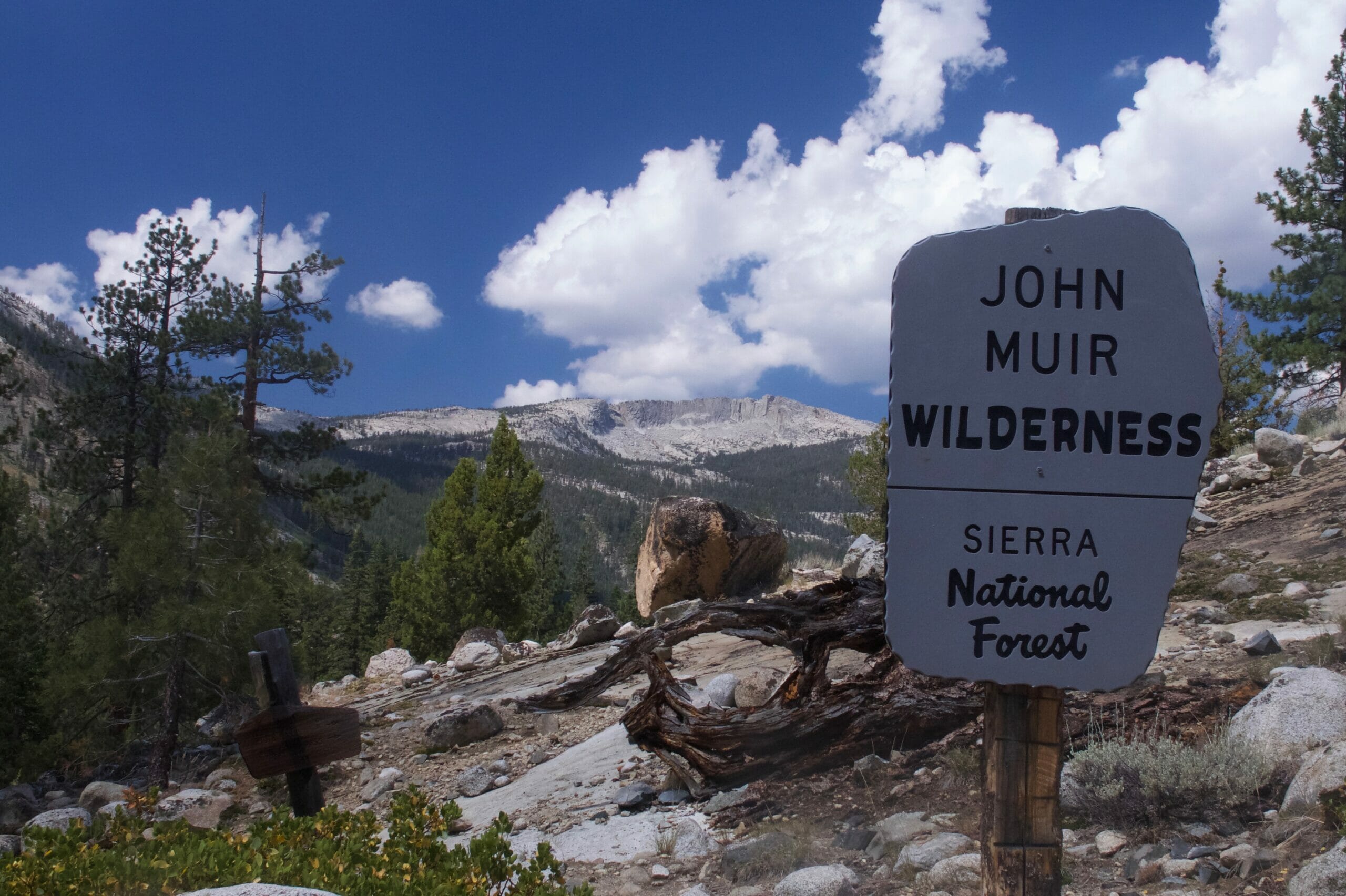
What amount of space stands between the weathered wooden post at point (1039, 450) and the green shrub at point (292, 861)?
157 centimetres

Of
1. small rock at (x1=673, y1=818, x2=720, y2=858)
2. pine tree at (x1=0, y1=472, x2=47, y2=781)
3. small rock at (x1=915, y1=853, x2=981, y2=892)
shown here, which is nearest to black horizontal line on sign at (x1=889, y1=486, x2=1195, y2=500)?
small rock at (x1=915, y1=853, x2=981, y2=892)

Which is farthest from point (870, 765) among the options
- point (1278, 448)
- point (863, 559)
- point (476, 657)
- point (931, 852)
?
point (1278, 448)

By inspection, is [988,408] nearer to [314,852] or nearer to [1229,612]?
[314,852]

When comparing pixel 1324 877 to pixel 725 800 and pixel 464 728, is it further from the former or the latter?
pixel 464 728

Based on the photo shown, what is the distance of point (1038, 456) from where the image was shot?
2127mm

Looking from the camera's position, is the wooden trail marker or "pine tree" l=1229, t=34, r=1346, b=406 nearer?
the wooden trail marker

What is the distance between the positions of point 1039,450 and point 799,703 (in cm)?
376

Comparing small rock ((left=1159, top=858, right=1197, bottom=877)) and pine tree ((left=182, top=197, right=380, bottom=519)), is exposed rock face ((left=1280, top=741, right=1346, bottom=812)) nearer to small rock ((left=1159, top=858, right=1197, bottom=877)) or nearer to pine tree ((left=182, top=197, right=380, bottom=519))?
small rock ((left=1159, top=858, right=1197, bottom=877))

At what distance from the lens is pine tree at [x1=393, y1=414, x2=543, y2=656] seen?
2427 centimetres

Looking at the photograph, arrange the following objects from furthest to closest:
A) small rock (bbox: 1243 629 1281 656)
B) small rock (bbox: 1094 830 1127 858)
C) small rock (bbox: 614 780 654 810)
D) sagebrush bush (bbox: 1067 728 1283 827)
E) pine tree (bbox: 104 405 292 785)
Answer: pine tree (bbox: 104 405 292 785), small rock (bbox: 1243 629 1281 656), small rock (bbox: 614 780 654 810), sagebrush bush (bbox: 1067 728 1283 827), small rock (bbox: 1094 830 1127 858)

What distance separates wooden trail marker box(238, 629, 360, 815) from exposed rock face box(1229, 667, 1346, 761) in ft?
15.7

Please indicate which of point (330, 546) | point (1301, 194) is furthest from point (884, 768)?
point (330, 546)

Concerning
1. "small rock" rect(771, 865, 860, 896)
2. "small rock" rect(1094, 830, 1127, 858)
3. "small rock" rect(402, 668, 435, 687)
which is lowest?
"small rock" rect(402, 668, 435, 687)

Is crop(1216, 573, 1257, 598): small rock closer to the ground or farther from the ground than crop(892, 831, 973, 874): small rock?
farther from the ground
